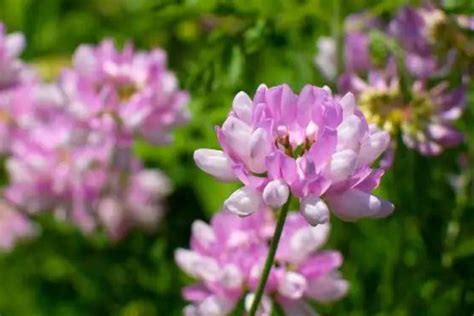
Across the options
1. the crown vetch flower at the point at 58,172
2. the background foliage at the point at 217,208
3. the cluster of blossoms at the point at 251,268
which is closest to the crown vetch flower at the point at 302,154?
the cluster of blossoms at the point at 251,268

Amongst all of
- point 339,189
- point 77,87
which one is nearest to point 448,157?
point 77,87

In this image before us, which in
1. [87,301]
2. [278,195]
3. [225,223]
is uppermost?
[278,195]

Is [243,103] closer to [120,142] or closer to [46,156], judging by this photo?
[120,142]

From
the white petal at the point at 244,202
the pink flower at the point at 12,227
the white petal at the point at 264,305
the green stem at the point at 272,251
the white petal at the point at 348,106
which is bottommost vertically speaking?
the pink flower at the point at 12,227

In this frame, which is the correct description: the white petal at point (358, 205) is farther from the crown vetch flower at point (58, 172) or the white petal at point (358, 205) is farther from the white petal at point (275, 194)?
the crown vetch flower at point (58, 172)

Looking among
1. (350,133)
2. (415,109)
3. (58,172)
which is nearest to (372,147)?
(350,133)

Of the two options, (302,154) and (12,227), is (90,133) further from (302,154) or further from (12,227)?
(302,154)
